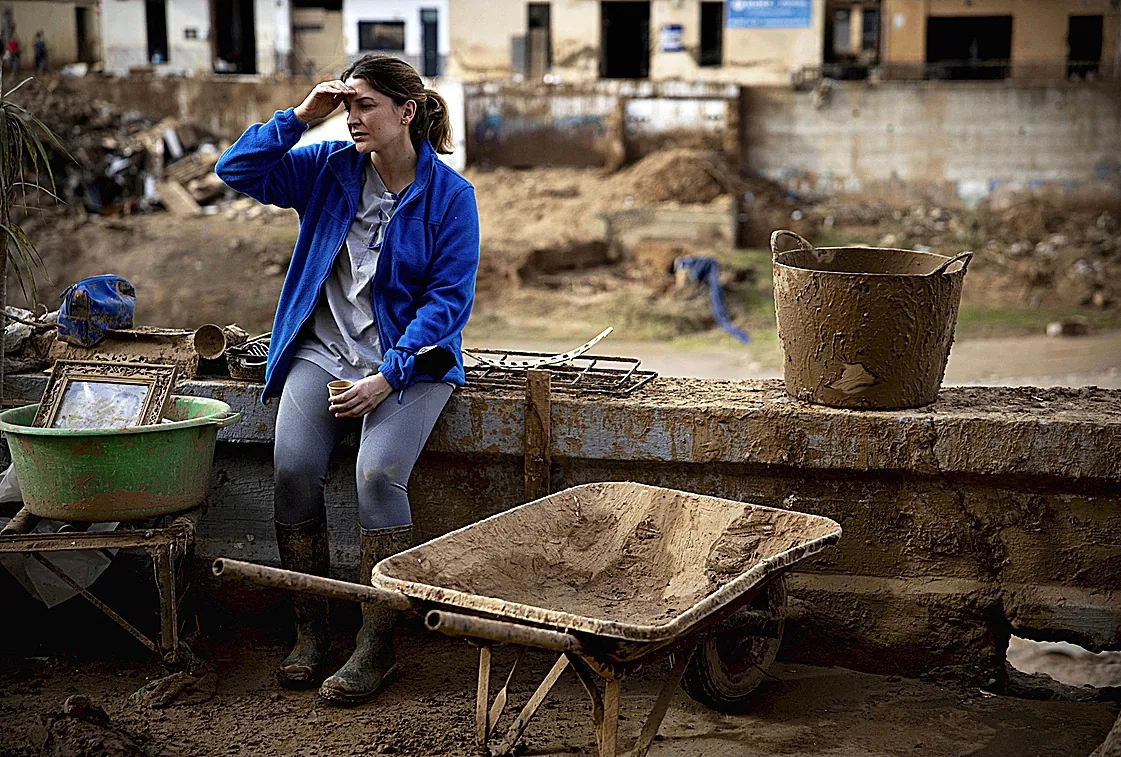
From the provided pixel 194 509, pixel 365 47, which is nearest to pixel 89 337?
pixel 194 509

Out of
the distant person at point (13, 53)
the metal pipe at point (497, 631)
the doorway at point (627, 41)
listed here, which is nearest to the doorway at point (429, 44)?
the doorway at point (627, 41)

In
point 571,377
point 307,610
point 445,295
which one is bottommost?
point 307,610

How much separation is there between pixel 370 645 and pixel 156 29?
29.0 metres

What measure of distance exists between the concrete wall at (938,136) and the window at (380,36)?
9318 mm

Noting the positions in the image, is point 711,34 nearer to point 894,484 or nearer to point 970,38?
point 970,38

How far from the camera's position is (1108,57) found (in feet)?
79.5

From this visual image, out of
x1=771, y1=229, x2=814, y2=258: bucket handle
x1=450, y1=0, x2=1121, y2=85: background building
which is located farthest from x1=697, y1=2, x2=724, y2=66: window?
x1=771, y1=229, x2=814, y2=258: bucket handle

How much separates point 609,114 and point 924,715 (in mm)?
20195

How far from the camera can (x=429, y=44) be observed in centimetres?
2684

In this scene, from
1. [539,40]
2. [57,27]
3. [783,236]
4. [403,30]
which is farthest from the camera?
[57,27]

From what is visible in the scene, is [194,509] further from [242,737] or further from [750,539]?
[750,539]

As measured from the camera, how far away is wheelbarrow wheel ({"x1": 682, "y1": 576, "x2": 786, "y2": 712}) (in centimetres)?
340

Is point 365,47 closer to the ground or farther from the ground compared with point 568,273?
farther from the ground

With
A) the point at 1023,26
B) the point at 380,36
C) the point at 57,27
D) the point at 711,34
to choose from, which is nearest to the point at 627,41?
the point at 711,34
